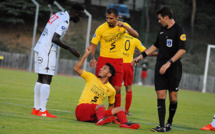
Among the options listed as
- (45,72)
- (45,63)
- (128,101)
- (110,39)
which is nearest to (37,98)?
(45,72)

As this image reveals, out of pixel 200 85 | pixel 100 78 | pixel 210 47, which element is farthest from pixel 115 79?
pixel 200 85

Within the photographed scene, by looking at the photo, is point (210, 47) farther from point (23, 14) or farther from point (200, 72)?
point (23, 14)

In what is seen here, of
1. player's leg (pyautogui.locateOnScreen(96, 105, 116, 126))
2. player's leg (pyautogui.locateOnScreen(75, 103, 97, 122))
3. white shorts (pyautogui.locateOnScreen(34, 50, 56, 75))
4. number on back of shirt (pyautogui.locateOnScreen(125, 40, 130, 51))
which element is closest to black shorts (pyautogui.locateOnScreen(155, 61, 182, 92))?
player's leg (pyautogui.locateOnScreen(96, 105, 116, 126))

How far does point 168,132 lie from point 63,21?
3.06 meters

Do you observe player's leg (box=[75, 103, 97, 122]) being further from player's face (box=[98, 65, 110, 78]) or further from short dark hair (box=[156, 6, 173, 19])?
short dark hair (box=[156, 6, 173, 19])

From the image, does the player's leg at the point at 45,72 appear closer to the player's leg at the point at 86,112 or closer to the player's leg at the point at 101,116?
the player's leg at the point at 86,112

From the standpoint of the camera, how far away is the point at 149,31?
1065 inches

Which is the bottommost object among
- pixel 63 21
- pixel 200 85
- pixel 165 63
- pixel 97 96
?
pixel 200 85

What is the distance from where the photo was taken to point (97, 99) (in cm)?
808

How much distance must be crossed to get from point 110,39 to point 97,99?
160cm

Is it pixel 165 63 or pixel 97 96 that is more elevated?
pixel 165 63

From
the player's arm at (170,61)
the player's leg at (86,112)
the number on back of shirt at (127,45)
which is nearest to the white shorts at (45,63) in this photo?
the player's leg at (86,112)

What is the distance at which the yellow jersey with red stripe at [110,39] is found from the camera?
8.95 m

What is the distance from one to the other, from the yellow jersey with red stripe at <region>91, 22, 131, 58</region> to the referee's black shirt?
133cm
